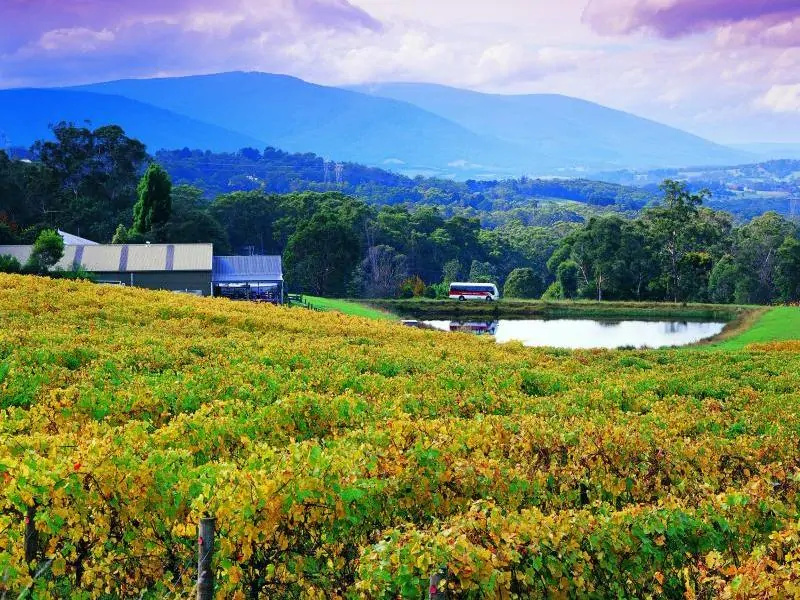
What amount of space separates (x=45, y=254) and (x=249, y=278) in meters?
13.4

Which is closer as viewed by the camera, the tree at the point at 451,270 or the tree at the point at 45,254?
the tree at the point at 45,254

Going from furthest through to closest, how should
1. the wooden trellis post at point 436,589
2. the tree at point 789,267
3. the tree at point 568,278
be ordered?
the tree at point 568,278, the tree at point 789,267, the wooden trellis post at point 436,589

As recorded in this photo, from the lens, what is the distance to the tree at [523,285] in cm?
8269

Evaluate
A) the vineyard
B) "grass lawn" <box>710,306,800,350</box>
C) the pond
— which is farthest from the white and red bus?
the vineyard

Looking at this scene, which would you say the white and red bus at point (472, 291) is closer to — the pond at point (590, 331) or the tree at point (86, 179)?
the pond at point (590, 331)

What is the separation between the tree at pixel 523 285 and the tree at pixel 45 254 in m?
50.3

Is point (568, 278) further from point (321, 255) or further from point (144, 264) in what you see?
point (144, 264)

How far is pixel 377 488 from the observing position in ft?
21.8

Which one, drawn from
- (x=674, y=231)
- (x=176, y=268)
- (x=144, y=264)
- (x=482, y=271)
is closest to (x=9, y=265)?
(x=144, y=264)

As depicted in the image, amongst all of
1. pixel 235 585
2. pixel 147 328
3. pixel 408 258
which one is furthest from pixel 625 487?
pixel 408 258

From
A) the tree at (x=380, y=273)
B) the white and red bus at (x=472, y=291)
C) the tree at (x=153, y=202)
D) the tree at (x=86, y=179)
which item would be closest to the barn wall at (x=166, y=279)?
the tree at (x=153, y=202)

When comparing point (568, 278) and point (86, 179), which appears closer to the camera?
point (568, 278)

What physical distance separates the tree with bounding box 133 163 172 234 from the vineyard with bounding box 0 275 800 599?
5265 cm

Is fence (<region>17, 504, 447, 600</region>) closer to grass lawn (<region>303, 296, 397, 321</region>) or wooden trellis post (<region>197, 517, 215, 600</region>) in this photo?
wooden trellis post (<region>197, 517, 215, 600</region>)
